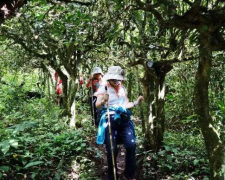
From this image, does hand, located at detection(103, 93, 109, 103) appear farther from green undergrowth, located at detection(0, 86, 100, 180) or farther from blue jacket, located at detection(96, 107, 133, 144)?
green undergrowth, located at detection(0, 86, 100, 180)

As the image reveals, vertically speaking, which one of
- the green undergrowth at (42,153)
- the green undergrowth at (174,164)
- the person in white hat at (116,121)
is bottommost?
the green undergrowth at (174,164)

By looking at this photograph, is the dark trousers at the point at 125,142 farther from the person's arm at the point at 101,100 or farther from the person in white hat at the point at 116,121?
the person's arm at the point at 101,100

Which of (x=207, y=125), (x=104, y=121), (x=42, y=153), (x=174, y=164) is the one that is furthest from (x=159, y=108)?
(x=42, y=153)

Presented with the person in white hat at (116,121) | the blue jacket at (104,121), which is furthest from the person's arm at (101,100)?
the blue jacket at (104,121)

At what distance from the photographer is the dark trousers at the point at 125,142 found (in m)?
4.54

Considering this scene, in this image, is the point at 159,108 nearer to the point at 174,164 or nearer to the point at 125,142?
the point at 174,164

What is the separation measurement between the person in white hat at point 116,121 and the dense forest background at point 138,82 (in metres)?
0.58

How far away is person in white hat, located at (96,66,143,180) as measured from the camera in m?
4.56

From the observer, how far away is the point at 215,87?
8.27 metres

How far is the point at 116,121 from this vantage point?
465 centimetres

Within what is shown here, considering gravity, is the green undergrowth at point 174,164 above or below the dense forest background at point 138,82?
below

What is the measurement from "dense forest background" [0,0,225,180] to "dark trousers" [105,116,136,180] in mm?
487

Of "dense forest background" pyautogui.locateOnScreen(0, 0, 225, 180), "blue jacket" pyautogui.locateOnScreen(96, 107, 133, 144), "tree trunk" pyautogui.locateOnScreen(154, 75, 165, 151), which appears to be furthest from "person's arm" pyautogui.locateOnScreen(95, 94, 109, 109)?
"tree trunk" pyautogui.locateOnScreen(154, 75, 165, 151)

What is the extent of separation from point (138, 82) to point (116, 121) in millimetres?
1519
